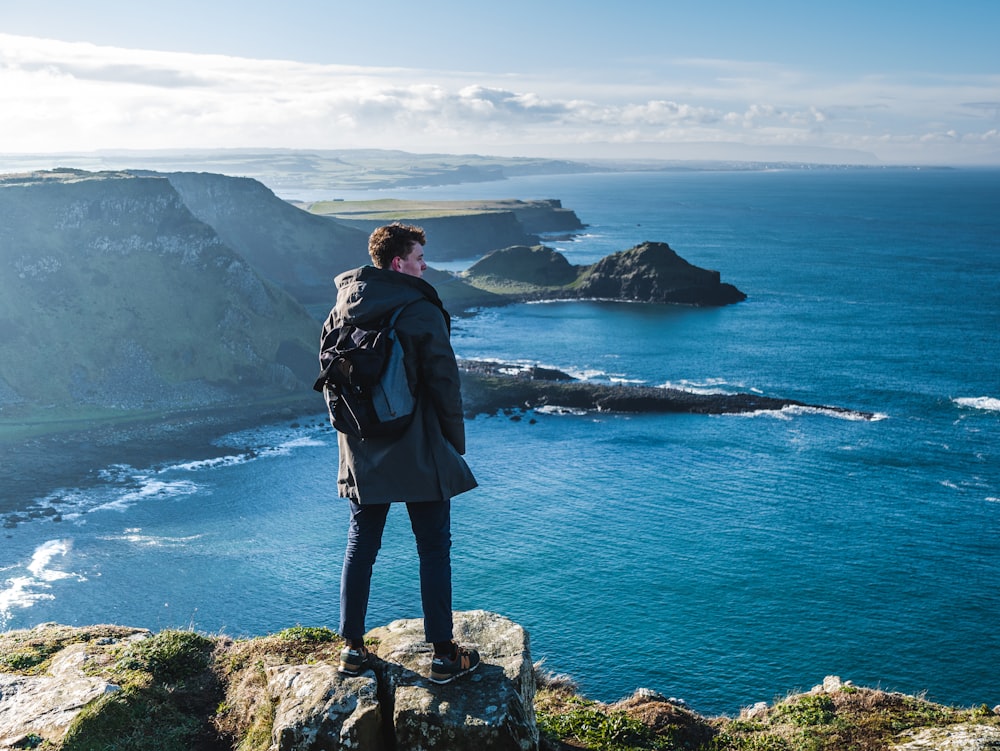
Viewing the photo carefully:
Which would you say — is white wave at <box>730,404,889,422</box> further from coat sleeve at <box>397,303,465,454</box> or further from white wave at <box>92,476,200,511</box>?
coat sleeve at <box>397,303,465,454</box>

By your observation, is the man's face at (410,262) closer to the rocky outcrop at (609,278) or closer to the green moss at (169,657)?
the green moss at (169,657)

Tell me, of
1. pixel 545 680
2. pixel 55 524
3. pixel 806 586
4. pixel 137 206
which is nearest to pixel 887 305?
pixel 806 586

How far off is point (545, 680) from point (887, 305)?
117 m

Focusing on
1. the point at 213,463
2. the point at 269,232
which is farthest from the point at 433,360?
the point at 269,232

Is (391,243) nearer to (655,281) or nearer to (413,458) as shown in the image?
(413,458)

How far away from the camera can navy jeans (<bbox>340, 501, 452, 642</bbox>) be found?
270 inches

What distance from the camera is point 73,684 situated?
7840mm

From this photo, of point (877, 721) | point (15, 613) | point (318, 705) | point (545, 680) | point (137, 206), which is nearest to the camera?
point (318, 705)

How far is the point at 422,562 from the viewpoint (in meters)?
7.00

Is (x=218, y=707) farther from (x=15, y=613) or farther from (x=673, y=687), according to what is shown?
(x=15, y=613)

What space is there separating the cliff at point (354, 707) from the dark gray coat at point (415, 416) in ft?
5.17

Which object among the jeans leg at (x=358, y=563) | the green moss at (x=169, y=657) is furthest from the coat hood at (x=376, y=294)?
the green moss at (x=169, y=657)

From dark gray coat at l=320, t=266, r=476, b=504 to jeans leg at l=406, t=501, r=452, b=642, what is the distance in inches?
8.2

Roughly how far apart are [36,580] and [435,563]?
145 ft
